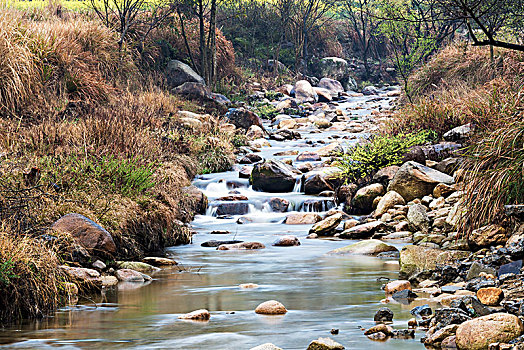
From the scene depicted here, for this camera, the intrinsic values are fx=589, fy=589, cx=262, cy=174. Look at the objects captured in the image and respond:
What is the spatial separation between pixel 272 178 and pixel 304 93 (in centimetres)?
1705

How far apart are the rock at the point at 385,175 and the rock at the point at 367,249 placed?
3.57m

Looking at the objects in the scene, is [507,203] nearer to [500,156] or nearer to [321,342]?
[500,156]

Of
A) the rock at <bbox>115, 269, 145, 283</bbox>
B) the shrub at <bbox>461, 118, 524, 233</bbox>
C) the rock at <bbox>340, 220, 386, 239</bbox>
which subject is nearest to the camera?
the rock at <bbox>115, 269, 145, 283</bbox>

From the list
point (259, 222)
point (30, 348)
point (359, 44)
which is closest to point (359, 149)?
point (259, 222)

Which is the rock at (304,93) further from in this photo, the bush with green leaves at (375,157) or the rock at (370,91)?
the bush with green leaves at (375,157)

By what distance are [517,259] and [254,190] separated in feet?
28.8

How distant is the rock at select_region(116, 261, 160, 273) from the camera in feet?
24.1

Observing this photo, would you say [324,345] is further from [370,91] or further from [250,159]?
[370,91]

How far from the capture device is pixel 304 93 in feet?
100

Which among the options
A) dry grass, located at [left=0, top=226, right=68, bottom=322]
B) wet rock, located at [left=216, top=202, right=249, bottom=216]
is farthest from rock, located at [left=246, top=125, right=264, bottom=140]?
dry grass, located at [left=0, top=226, right=68, bottom=322]

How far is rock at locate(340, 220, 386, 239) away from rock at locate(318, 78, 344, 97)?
24120 mm

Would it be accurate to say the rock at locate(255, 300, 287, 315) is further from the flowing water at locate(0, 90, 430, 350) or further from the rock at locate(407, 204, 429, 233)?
the rock at locate(407, 204, 429, 233)

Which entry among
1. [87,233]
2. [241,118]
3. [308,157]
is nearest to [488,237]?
[87,233]

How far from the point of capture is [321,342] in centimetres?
402
